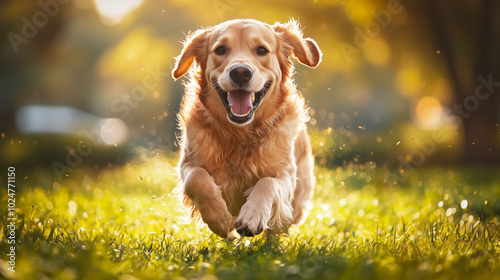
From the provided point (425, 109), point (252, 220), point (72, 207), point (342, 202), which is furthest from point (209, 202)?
point (425, 109)

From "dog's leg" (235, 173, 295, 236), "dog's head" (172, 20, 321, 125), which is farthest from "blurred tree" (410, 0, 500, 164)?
"dog's leg" (235, 173, 295, 236)

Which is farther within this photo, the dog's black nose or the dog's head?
the dog's head

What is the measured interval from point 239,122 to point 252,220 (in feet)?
2.57

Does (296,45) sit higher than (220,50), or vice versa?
(296,45)

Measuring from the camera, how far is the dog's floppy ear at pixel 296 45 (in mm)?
4684

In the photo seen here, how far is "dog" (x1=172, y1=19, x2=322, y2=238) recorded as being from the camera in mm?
3938

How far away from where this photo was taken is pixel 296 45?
15.5ft

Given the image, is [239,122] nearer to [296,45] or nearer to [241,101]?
[241,101]

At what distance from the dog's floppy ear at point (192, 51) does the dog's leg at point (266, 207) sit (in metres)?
1.33

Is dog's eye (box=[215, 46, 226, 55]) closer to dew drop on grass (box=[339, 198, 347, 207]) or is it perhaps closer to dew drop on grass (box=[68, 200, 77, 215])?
dew drop on grass (box=[68, 200, 77, 215])

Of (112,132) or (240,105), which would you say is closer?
(240,105)

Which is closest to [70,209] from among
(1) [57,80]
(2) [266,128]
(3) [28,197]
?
(3) [28,197]

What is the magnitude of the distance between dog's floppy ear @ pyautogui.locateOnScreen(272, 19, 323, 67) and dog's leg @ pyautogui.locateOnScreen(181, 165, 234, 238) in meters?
1.47

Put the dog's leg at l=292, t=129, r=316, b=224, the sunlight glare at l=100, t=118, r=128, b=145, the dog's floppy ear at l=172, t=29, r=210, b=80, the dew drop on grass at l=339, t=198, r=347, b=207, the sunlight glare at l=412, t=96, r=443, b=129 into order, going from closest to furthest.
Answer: the dog's floppy ear at l=172, t=29, r=210, b=80
the dog's leg at l=292, t=129, r=316, b=224
the dew drop on grass at l=339, t=198, r=347, b=207
the sunlight glare at l=100, t=118, r=128, b=145
the sunlight glare at l=412, t=96, r=443, b=129
